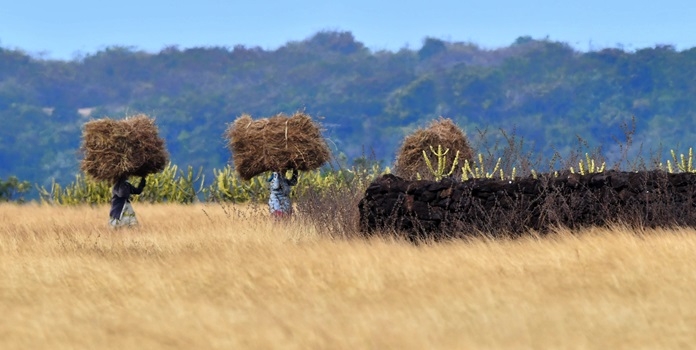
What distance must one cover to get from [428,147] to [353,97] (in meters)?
85.9

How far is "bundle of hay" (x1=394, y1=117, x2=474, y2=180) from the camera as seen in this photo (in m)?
20.5

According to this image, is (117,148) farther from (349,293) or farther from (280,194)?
(349,293)

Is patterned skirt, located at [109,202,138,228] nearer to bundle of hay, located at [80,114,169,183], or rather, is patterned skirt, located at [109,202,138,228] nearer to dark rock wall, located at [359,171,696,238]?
bundle of hay, located at [80,114,169,183]

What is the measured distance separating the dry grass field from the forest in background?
74.7 m

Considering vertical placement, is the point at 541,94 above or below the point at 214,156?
above

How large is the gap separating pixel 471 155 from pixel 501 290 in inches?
478

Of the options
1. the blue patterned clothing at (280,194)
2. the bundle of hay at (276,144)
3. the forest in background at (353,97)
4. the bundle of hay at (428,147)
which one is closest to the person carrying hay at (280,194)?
the blue patterned clothing at (280,194)

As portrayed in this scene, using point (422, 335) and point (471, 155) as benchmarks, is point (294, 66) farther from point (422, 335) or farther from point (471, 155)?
point (422, 335)

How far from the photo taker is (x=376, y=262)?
35.6 ft

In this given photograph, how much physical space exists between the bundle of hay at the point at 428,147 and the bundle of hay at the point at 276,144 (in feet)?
7.29

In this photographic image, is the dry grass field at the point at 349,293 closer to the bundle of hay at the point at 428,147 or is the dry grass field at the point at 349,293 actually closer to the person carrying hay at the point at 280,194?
the person carrying hay at the point at 280,194

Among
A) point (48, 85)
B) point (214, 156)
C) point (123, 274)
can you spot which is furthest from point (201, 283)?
point (48, 85)

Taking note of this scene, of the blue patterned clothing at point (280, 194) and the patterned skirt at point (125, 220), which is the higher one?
the blue patterned clothing at point (280, 194)

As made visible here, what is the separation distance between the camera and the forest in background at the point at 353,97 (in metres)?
94.0
